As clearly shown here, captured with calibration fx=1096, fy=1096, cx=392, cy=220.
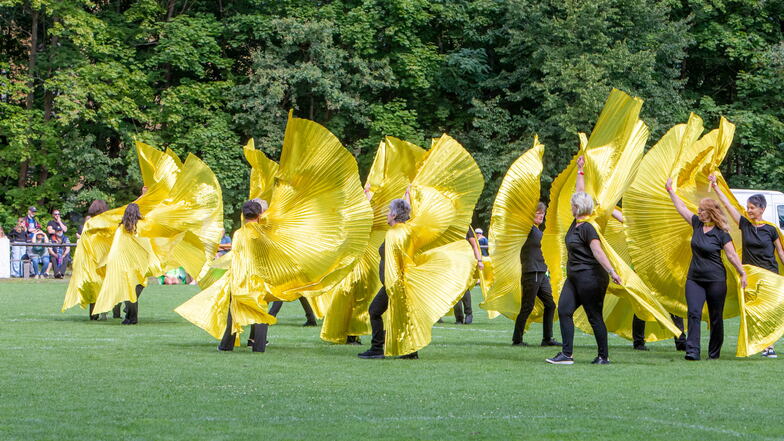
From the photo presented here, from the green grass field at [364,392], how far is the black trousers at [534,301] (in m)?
0.39

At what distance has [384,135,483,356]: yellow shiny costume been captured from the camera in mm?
11289

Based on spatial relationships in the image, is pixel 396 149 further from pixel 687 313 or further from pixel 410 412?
pixel 410 412

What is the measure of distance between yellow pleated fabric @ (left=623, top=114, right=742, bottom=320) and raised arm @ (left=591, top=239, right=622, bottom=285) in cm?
198

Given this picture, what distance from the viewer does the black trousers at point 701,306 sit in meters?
11.4

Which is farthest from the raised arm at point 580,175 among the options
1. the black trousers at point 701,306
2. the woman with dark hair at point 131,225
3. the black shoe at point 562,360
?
the woman with dark hair at point 131,225

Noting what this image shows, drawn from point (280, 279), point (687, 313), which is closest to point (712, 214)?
point (687, 313)

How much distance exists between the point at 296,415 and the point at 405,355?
390cm

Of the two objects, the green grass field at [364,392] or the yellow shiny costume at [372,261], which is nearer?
the green grass field at [364,392]

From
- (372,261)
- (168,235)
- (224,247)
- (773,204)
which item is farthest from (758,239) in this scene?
(773,204)

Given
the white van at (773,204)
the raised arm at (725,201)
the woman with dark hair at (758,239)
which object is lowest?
the woman with dark hair at (758,239)

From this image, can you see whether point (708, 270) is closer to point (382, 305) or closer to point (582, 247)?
point (582, 247)

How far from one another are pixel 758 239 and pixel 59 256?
2306 cm

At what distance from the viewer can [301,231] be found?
12258mm

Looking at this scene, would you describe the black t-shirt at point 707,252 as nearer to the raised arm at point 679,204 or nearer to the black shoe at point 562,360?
the raised arm at point 679,204
